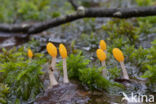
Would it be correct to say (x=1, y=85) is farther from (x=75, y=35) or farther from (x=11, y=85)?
(x=75, y=35)

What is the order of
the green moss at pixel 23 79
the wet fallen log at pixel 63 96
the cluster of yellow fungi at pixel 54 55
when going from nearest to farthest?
1. the wet fallen log at pixel 63 96
2. the cluster of yellow fungi at pixel 54 55
3. the green moss at pixel 23 79

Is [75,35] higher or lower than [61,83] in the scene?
higher

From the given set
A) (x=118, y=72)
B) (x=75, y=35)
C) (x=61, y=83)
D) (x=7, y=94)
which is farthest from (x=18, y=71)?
(x=75, y=35)

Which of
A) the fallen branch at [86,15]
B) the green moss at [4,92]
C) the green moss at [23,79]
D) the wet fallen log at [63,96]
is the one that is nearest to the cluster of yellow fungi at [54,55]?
the wet fallen log at [63,96]

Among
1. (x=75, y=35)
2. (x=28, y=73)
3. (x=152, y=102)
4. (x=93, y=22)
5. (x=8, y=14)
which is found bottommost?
(x=152, y=102)

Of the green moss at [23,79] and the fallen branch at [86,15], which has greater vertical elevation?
the fallen branch at [86,15]

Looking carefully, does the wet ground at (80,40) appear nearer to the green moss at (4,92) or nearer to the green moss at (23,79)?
the green moss at (23,79)

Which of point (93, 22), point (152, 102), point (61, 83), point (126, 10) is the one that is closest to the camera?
point (152, 102)

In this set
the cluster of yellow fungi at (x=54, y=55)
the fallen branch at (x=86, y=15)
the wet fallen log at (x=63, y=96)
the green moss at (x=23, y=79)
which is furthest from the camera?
the fallen branch at (x=86, y=15)

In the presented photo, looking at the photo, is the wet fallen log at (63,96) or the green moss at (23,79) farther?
the green moss at (23,79)
